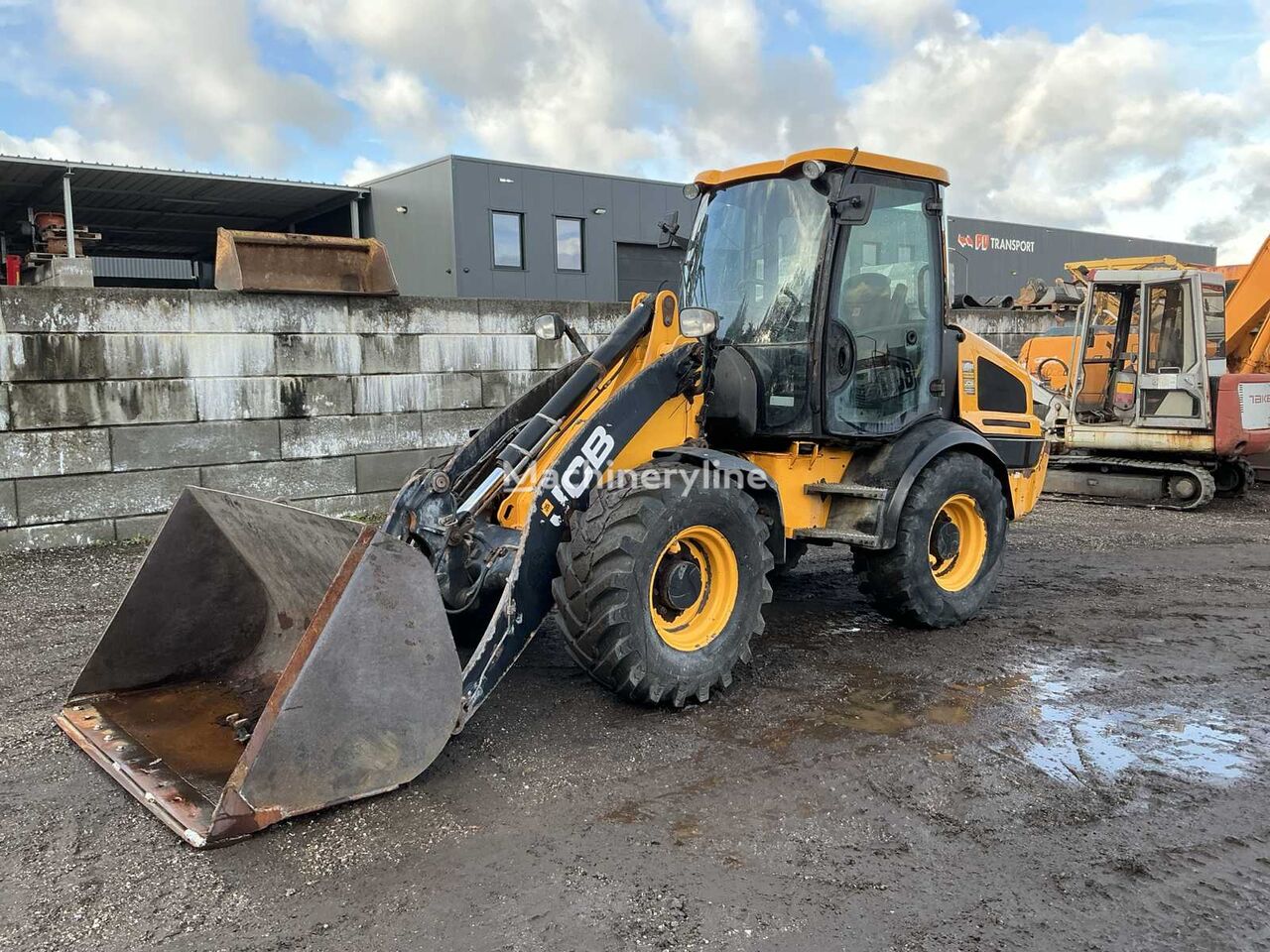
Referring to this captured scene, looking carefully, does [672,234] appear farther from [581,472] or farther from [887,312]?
[581,472]

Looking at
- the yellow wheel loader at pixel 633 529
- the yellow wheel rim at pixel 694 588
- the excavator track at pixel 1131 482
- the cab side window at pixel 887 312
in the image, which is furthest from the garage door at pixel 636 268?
the yellow wheel rim at pixel 694 588

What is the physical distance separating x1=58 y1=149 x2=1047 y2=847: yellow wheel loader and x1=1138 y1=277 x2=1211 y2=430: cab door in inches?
182

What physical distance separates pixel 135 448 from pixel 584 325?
4.12 meters

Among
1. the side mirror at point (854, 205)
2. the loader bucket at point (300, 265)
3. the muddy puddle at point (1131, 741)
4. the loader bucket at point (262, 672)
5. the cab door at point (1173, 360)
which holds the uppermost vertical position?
the loader bucket at point (300, 265)

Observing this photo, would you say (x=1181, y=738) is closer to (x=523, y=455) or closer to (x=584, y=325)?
(x=523, y=455)

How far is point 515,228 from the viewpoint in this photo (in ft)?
58.7

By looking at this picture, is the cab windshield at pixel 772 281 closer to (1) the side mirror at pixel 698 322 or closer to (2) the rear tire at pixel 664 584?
(1) the side mirror at pixel 698 322

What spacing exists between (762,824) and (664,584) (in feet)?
3.61

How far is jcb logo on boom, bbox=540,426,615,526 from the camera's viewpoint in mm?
3668

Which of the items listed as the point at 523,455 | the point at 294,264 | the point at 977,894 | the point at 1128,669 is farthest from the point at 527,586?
the point at 294,264

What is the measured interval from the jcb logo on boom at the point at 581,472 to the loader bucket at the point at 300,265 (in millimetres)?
4674

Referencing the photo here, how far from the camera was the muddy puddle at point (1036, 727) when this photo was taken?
354 centimetres

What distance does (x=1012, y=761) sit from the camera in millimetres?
3529

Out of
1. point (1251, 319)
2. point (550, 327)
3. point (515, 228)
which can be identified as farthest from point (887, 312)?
point (515, 228)
